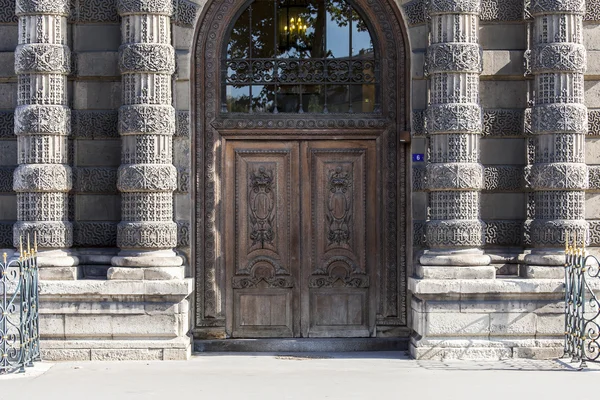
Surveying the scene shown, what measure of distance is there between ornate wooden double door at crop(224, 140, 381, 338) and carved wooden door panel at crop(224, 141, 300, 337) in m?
0.01

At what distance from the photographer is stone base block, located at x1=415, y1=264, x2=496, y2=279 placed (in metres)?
11.7

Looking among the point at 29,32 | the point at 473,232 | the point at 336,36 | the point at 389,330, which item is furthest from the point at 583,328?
the point at 29,32

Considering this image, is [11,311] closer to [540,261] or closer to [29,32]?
[29,32]

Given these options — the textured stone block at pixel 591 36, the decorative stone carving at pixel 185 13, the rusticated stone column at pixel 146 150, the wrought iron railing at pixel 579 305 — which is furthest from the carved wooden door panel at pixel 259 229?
the textured stone block at pixel 591 36

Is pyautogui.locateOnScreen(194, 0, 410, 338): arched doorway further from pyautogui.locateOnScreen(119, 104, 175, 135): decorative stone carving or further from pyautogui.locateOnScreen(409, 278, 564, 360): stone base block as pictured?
pyautogui.locateOnScreen(409, 278, 564, 360): stone base block

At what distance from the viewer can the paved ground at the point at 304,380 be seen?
379 inches

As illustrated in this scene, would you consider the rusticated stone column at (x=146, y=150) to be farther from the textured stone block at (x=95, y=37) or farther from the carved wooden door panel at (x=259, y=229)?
the carved wooden door panel at (x=259, y=229)

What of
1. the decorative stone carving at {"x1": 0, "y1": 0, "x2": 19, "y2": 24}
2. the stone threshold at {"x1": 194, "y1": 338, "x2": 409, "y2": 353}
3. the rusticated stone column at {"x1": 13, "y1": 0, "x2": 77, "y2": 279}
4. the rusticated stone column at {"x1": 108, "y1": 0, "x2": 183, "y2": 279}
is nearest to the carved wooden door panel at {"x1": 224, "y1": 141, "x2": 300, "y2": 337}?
the stone threshold at {"x1": 194, "y1": 338, "x2": 409, "y2": 353}

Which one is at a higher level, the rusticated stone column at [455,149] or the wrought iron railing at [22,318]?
the rusticated stone column at [455,149]

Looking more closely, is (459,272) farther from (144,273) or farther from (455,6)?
(144,273)

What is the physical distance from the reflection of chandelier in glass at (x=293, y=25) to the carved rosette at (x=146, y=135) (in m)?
1.77

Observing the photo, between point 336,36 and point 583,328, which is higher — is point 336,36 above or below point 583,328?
above

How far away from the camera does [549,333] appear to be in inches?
459

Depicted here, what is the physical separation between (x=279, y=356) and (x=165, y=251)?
211 cm
